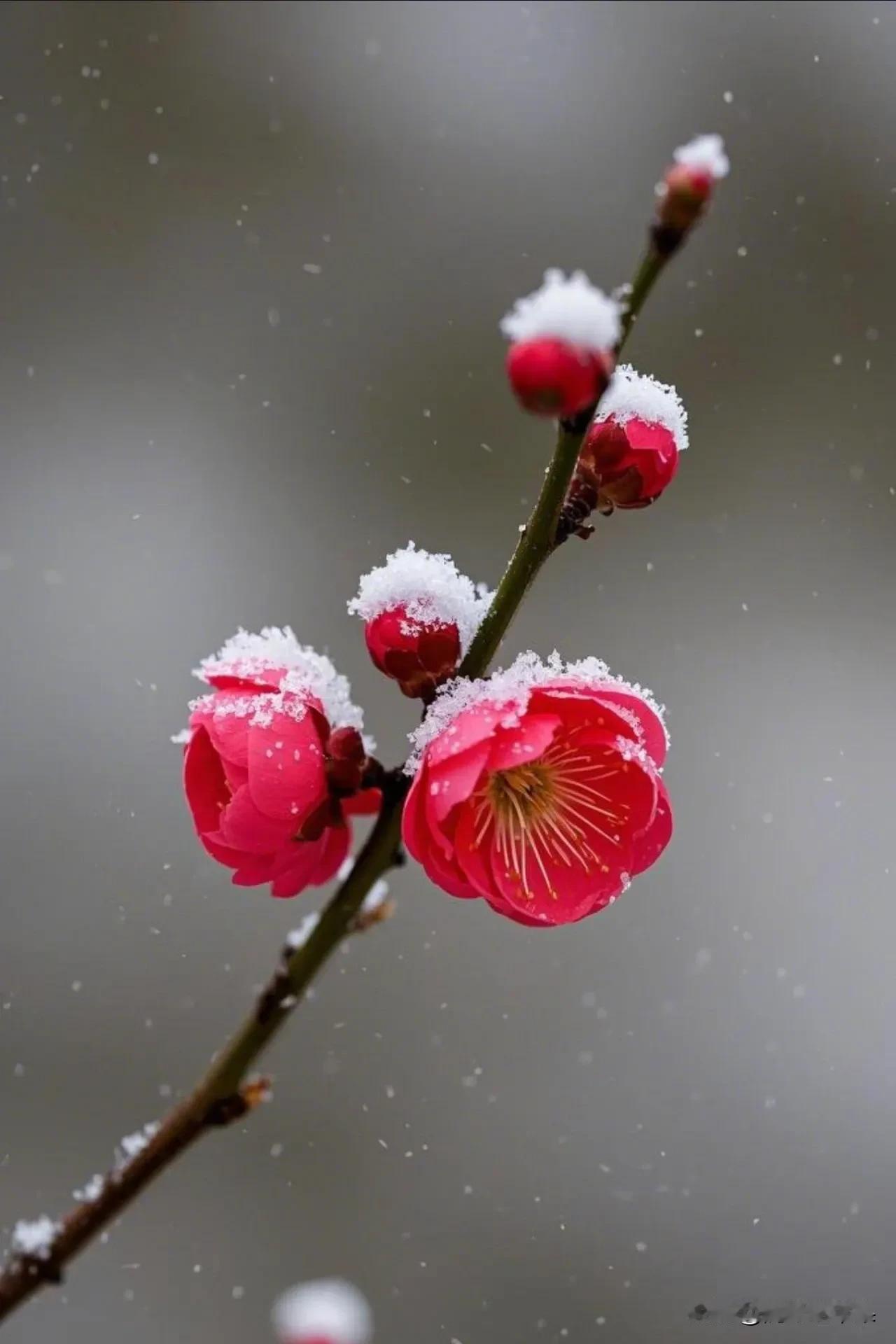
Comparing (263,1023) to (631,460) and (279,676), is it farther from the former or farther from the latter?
(631,460)

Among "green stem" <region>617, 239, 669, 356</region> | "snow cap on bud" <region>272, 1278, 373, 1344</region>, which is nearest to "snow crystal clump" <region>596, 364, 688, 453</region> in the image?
"green stem" <region>617, 239, 669, 356</region>

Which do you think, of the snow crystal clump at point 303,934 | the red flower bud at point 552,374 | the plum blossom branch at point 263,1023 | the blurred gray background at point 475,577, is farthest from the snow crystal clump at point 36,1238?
the blurred gray background at point 475,577

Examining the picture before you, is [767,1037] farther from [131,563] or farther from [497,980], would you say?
[131,563]

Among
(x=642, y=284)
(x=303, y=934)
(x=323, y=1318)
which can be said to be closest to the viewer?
(x=323, y=1318)

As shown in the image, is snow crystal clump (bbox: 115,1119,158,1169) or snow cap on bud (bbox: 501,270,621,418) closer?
snow cap on bud (bbox: 501,270,621,418)

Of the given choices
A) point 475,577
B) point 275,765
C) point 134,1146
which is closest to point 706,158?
point 275,765

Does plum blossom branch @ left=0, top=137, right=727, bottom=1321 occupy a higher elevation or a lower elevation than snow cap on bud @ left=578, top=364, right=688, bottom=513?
lower

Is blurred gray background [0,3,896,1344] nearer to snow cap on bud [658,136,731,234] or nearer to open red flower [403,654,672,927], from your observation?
open red flower [403,654,672,927]
